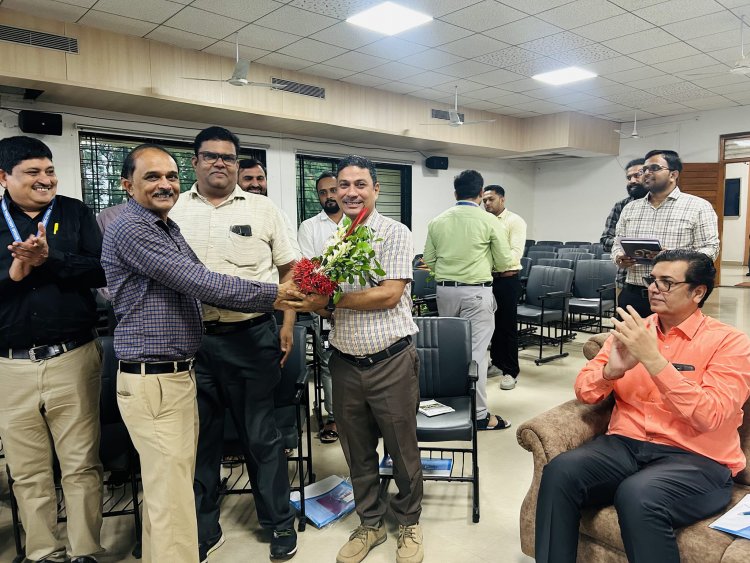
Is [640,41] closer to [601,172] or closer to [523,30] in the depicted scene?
[523,30]

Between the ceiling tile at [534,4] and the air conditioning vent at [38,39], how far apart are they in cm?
396

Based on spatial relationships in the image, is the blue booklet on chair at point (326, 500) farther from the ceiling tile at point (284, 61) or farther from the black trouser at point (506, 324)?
the ceiling tile at point (284, 61)

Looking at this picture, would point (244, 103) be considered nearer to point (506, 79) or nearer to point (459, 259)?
point (506, 79)

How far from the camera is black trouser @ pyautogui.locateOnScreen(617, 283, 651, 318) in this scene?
9.87ft

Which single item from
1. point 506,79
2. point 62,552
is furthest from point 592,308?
point 62,552

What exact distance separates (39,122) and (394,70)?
400 cm

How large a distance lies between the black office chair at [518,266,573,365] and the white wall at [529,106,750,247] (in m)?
6.11

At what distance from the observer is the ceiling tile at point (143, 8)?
4.46 m

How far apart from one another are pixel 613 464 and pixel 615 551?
27cm

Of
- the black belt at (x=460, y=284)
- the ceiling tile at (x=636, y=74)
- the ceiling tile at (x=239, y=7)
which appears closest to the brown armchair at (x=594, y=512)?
the black belt at (x=460, y=284)

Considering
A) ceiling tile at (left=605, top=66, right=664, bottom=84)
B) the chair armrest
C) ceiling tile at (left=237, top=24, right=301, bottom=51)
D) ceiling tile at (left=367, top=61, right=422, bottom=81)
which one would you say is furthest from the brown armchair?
ceiling tile at (left=605, top=66, right=664, bottom=84)

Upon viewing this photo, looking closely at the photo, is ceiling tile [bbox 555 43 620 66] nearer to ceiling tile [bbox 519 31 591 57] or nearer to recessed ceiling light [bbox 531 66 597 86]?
ceiling tile [bbox 519 31 591 57]

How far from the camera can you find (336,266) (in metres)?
1.88

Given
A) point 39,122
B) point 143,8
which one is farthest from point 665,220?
point 39,122
